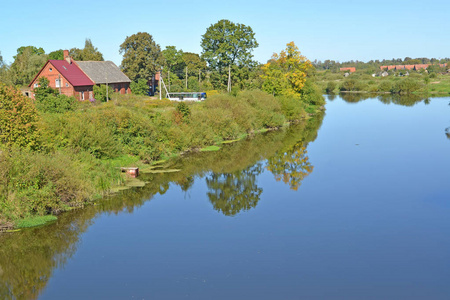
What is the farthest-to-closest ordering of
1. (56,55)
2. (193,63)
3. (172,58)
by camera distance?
(193,63), (172,58), (56,55)

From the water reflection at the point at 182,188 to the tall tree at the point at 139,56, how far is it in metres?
35.0

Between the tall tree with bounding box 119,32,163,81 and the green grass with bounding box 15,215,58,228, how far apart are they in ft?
191

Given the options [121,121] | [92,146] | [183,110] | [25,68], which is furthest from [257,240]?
[25,68]

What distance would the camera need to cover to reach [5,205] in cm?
2073

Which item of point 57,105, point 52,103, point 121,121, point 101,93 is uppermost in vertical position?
point 101,93

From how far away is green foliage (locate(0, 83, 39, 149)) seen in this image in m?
24.7

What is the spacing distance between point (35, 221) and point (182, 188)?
412 inches

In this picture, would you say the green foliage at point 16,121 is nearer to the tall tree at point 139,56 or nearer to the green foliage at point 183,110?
the green foliage at point 183,110

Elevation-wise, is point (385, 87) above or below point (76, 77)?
above

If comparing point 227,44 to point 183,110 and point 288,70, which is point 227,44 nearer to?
point 288,70

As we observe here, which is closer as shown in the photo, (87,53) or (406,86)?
(87,53)

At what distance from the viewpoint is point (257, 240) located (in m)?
20.2

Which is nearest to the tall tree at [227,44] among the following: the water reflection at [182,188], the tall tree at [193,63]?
the tall tree at [193,63]

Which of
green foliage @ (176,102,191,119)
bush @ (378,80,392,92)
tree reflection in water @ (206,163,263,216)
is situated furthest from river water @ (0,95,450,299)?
bush @ (378,80,392,92)
